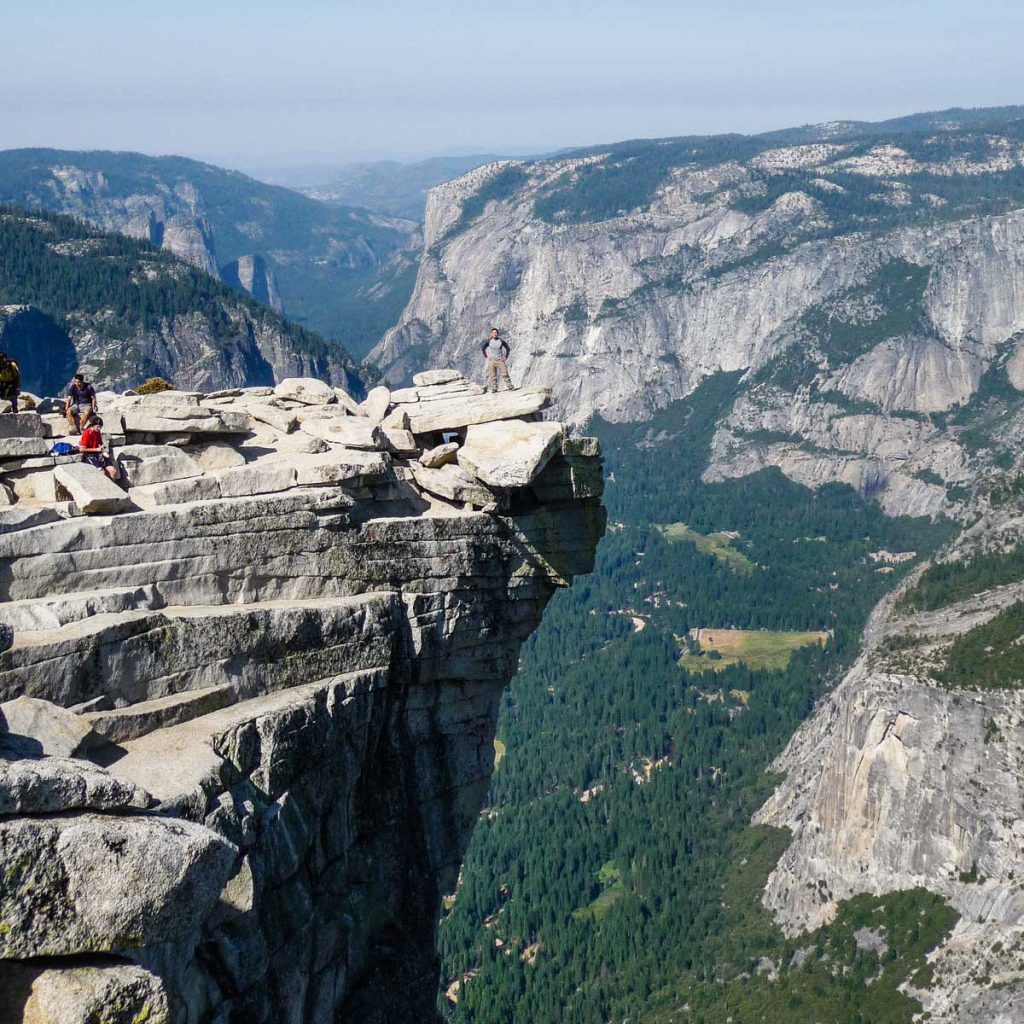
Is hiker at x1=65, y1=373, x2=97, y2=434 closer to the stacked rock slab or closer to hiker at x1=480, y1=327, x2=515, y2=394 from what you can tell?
the stacked rock slab

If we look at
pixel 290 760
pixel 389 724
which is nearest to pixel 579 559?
pixel 389 724

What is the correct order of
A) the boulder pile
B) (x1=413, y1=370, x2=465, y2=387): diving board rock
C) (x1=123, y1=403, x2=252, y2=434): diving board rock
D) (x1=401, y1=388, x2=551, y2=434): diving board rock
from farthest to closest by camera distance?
(x1=413, y1=370, x2=465, y2=387): diving board rock → (x1=401, y1=388, x2=551, y2=434): diving board rock → (x1=123, y1=403, x2=252, y2=434): diving board rock → the boulder pile

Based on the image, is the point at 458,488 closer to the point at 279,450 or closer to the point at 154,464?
the point at 279,450

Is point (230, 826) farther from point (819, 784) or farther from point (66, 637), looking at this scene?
point (819, 784)

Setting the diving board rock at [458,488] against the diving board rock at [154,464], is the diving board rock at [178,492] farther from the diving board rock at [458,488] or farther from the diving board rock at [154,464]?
the diving board rock at [458,488]

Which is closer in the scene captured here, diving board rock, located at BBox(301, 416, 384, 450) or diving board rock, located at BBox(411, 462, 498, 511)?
diving board rock, located at BBox(411, 462, 498, 511)

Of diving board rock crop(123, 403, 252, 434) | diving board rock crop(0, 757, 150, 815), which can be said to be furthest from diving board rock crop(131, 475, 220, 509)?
diving board rock crop(0, 757, 150, 815)
